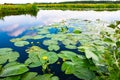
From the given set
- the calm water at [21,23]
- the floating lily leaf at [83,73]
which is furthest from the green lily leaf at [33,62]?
the floating lily leaf at [83,73]

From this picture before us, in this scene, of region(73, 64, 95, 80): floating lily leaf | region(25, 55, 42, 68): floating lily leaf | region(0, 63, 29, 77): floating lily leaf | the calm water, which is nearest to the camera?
region(73, 64, 95, 80): floating lily leaf

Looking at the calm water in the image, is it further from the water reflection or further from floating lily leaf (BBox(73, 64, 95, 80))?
floating lily leaf (BBox(73, 64, 95, 80))

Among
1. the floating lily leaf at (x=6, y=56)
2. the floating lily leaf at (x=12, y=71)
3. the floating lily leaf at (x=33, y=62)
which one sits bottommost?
the floating lily leaf at (x=6, y=56)

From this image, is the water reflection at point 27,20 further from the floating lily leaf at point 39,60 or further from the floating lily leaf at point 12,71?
the floating lily leaf at point 12,71

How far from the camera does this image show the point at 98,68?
1.60m

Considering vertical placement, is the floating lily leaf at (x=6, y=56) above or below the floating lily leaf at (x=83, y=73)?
below

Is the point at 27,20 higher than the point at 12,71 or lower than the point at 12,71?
lower

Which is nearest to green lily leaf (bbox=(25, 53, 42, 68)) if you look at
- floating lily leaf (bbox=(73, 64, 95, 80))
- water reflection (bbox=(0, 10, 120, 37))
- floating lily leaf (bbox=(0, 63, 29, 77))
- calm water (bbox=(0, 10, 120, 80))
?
calm water (bbox=(0, 10, 120, 80))

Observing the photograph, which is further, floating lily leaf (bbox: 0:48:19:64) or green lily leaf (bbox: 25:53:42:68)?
floating lily leaf (bbox: 0:48:19:64)

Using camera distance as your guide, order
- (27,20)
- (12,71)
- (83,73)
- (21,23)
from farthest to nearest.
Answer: (27,20) → (21,23) → (12,71) → (83,73)

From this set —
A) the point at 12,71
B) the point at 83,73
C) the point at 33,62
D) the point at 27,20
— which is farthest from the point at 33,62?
the point at 27,20

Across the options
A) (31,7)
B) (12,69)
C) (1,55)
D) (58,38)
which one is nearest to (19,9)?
(31,7)

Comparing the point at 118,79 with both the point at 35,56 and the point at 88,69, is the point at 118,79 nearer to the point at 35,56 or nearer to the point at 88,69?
the point at 88,69

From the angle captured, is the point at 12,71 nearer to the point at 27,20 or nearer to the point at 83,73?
the point at 83,73
